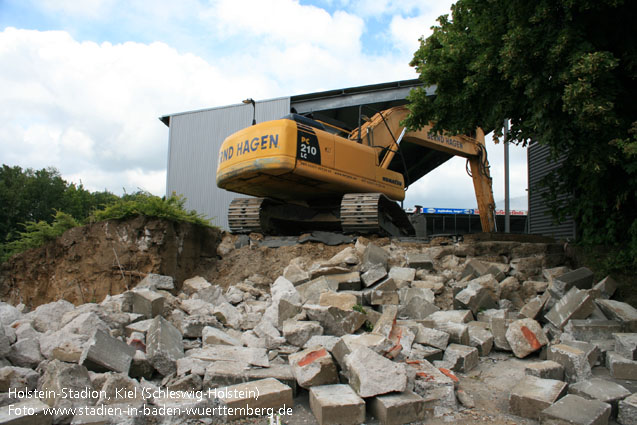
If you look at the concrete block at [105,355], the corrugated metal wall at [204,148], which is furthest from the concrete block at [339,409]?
the corrugated metal wall at [204,148]

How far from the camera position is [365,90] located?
1598 cm

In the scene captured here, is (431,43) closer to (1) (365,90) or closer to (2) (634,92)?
(2) (634,92)

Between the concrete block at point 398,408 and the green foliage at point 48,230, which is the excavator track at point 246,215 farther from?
the concrete block at point 398,408

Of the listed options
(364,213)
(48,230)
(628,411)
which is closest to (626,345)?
(628,411)

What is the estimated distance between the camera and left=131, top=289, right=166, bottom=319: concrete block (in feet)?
16.5

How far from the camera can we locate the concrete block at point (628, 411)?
320 cm

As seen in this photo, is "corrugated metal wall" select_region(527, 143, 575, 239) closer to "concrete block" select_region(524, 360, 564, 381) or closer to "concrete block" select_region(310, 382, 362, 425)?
"concrete block" select_region(524, 360, 564, 381)

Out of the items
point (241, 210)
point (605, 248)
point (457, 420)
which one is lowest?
point (457, 420)

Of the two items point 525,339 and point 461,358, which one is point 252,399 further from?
point 525,339

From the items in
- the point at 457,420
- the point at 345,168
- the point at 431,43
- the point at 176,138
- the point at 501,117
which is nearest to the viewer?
the point at 457,420

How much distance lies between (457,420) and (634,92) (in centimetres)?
518

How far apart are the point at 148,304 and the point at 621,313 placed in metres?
5.52

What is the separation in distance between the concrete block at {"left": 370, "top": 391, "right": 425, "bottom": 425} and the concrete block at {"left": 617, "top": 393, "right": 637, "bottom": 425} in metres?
1.50

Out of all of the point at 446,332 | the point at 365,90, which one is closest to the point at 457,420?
the point at 446,332
